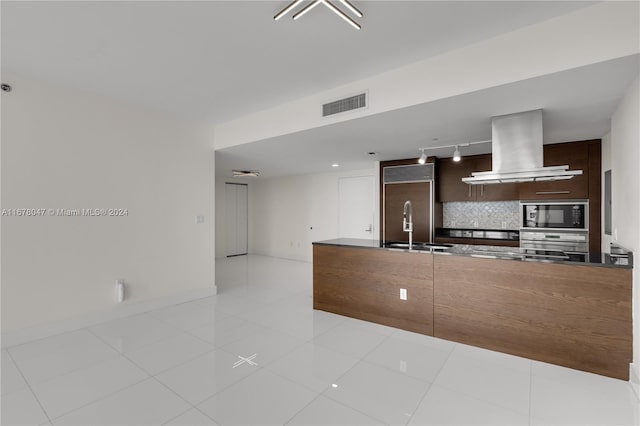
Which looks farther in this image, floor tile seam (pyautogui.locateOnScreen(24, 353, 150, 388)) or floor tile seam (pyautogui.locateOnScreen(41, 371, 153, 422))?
floor tile seam (pyautogui.locateOnScreen(24, 353, 150, 388))

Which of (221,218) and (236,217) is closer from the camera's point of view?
(221,218)

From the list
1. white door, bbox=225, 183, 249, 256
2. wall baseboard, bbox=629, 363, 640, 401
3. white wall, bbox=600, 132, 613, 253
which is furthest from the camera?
white door, bbox=225, 183, 249, 256

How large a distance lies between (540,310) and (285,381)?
222 cm

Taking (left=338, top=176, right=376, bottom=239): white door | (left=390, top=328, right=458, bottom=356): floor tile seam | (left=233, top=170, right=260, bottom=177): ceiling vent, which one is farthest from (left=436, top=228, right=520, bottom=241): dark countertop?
(left=233, top=170, right=260, bottom=177): ceiling vent

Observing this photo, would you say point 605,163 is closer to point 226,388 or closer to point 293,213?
point 226,388

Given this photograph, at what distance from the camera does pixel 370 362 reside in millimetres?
2545

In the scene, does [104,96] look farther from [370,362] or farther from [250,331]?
[370,362]

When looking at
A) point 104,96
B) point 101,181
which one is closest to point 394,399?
point 101,181

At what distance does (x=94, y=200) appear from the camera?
3494 mm

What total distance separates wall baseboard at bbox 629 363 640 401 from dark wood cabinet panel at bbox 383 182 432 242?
320cm

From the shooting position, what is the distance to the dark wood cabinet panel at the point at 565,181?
420cm

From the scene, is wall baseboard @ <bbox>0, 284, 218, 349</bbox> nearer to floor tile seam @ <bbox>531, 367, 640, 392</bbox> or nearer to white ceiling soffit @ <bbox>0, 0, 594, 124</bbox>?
white ceiling soffit @ <bbox>0, 0, 594, 124</bbox>

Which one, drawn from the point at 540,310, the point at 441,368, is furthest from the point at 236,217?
the point at 540,310

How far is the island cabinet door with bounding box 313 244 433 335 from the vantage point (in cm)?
317
